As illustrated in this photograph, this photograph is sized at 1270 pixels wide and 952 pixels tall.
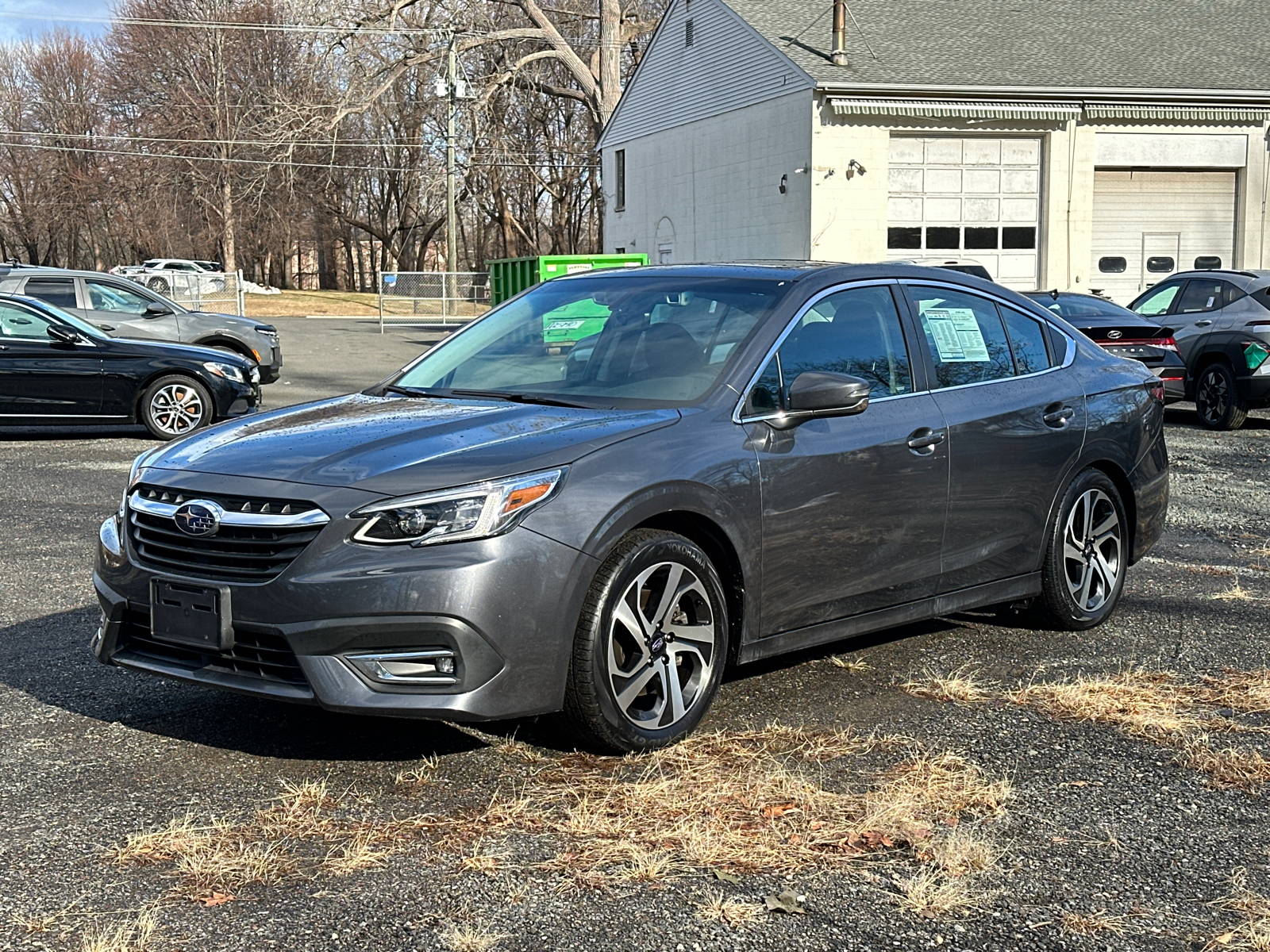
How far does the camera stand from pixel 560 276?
6.44m

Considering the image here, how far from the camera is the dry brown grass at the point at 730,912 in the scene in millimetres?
3580

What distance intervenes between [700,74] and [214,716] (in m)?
31.8

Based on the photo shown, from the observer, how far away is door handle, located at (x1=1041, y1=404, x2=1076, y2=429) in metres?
6.35

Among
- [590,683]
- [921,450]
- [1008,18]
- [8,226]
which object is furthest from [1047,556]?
[8,226]

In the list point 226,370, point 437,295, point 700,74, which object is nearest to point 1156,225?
point 700,74

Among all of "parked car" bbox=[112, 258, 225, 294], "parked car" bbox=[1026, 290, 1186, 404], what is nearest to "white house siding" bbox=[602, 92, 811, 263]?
"parked car" bbox=[112, 258, 225, 294]

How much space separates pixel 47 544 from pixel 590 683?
18.2 feet

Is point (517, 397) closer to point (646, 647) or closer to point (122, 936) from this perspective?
point (646, 647)

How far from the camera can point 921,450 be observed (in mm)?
5715

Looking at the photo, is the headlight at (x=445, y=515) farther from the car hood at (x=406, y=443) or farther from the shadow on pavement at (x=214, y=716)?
the shadow on pavement at (x=214, y=716)

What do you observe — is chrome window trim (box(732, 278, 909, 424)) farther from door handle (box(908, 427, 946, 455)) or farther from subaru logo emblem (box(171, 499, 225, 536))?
subaru logo emblem (box(171, 499, 225, 536))

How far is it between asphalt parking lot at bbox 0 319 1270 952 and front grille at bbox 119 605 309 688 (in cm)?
35

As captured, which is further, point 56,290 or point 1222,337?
point 56,290

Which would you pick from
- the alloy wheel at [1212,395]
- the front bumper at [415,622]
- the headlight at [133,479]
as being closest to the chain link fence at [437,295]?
the alloy wheel at [1212,395]
